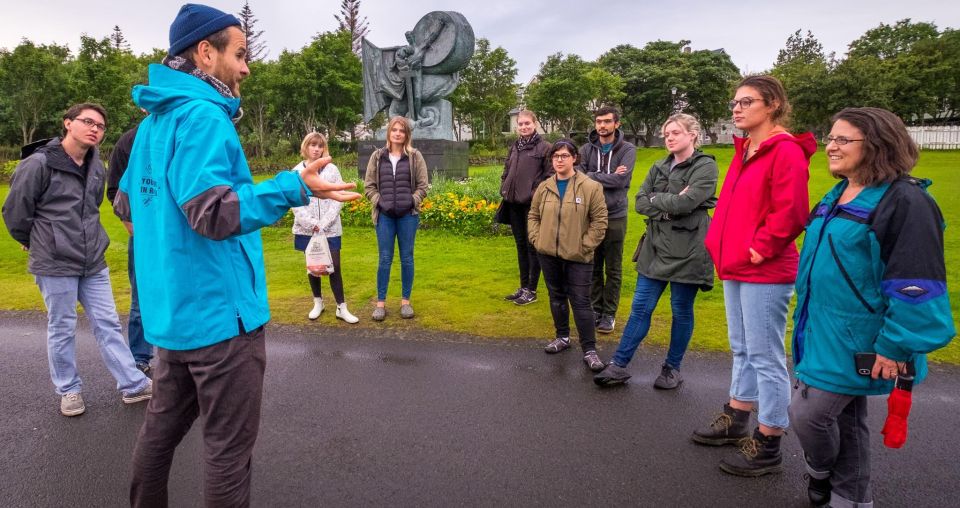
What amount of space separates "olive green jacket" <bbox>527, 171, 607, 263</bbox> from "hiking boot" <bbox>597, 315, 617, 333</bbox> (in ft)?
3.80

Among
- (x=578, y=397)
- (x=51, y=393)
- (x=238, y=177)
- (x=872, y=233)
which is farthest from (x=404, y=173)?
(x=872, y=233)

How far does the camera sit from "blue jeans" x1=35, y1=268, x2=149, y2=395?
3783 millimetres

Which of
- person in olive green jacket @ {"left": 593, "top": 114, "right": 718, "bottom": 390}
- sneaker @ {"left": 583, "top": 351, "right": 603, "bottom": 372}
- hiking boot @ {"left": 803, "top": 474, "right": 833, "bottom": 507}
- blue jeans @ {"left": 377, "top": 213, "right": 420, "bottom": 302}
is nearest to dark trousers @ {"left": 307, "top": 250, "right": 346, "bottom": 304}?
blue jeans @ {"left": 377, "top": 213, "right": 420, "bottom": 302}

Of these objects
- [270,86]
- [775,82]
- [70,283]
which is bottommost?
[70,283]

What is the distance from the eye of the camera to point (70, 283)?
3805 mm

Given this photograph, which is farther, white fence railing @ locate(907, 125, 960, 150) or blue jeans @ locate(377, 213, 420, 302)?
white fence railing @ locate(907, 125, 960, 150)

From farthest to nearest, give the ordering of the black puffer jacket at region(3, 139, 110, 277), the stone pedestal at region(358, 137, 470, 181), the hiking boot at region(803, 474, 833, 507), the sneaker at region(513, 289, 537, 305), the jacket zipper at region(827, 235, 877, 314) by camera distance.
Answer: the stone pedestal at region(358, 137, 470, 181)
the sneaker at region(513, 289, 537, 305)
the black puffer jacket at region(3, 139, 110, 277)
the hiking boot at region(803, 474, 833, 507)
the jacket zipper at region(827, 235, 877, 314)

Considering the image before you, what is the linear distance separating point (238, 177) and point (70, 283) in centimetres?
254

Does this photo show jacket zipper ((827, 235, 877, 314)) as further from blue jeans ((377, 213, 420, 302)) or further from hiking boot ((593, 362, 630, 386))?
blue jeans ((377, 213, 420, 302))

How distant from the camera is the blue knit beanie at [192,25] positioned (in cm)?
206

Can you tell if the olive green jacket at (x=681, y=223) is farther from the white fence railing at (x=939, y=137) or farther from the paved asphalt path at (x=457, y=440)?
the white fence railing at (x=939, y=137)

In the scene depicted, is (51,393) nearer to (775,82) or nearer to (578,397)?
(578,397)

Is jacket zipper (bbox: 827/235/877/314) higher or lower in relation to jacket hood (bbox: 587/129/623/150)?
lower

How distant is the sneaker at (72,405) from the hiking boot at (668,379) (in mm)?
3807
